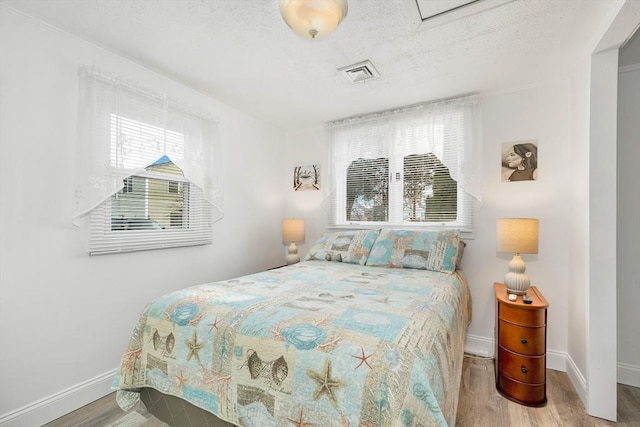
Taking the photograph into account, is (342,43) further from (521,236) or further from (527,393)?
(527,393)

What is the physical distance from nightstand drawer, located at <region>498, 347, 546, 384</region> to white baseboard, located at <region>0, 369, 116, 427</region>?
110 inches

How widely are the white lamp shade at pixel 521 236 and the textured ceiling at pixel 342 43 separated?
1216mm

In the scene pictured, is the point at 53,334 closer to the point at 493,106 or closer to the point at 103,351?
the point at 103,351

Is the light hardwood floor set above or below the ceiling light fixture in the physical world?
below

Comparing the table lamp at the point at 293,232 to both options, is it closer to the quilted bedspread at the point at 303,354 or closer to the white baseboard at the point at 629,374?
the quilted bedspread at the point at 303,354

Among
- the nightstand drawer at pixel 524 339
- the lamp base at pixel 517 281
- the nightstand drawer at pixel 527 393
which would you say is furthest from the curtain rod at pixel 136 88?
the nightstand drawer at pixel 527 393

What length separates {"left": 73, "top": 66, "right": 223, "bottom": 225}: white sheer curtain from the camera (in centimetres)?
196

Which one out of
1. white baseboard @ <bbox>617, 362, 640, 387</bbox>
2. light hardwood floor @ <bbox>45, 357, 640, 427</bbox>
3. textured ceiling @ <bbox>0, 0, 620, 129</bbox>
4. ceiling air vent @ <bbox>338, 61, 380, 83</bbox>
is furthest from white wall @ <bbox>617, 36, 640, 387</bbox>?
ceiling air vent @ <bbox>338, 61, 380, 83</bbox>

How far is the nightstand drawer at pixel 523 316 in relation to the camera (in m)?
1.93

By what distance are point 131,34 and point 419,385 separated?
2.52 meters

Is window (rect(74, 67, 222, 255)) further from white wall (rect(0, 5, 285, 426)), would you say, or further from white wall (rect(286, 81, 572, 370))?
white wall (rect(286, 81, 572, 370))

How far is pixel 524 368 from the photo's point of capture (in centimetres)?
194

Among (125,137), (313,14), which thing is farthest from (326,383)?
(125,137)

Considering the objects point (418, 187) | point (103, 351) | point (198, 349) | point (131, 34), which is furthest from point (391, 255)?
point (131, 34)
